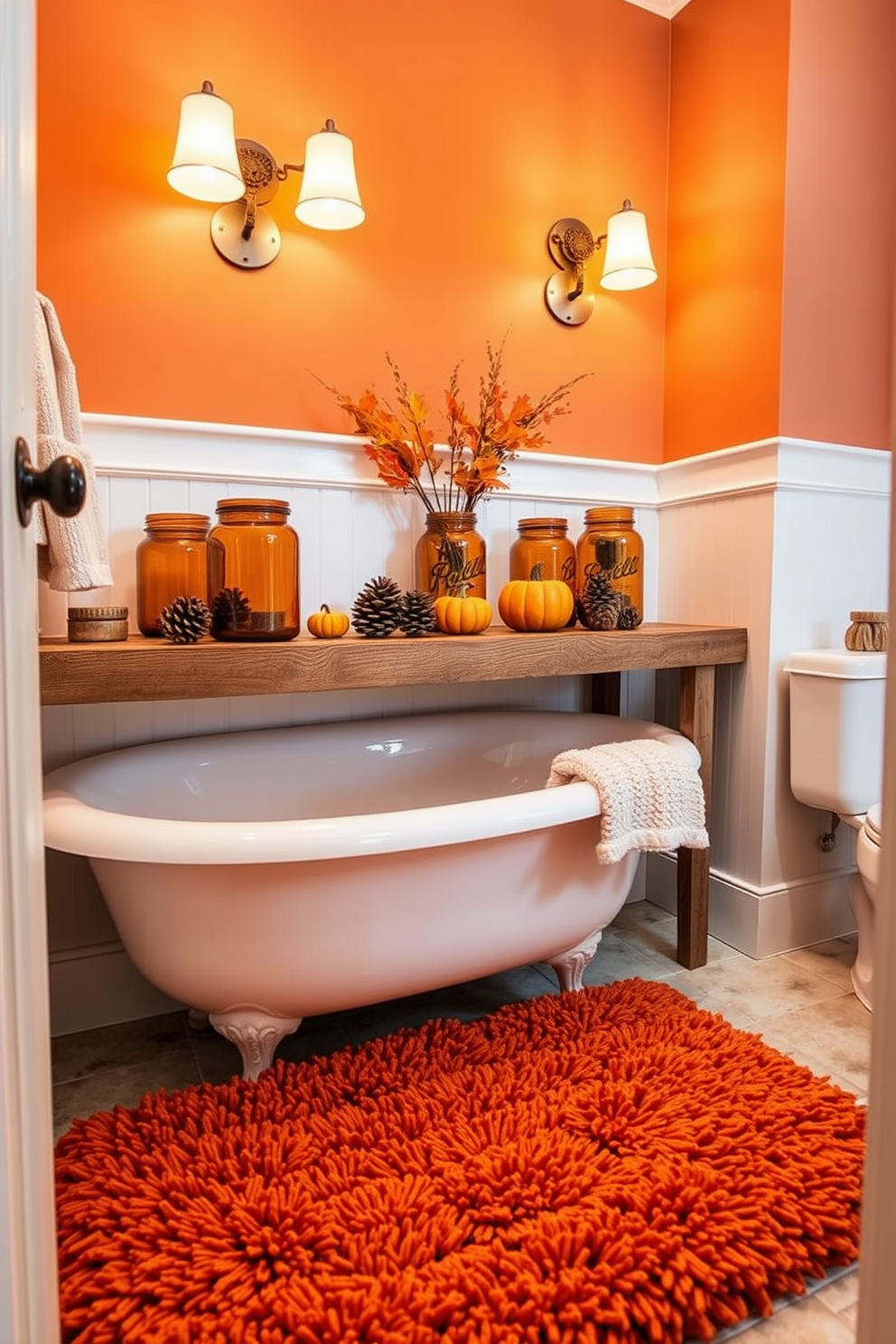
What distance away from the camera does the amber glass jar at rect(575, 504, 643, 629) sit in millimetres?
1994

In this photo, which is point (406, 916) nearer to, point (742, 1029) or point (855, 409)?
point (742, 1029)

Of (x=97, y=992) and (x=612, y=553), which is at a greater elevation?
(x=612, y=553)

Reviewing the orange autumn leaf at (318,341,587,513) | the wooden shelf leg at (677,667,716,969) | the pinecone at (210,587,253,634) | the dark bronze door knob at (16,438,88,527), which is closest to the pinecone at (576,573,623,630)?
the wooden shelf leg at (677,667,716,969)

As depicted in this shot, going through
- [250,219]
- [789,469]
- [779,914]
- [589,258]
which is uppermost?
[589,258]

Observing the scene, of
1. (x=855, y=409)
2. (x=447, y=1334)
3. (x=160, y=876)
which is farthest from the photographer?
(x=855, y=409)

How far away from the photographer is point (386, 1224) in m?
1.02

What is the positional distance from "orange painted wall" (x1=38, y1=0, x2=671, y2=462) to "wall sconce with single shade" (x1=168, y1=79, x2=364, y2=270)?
0.13 feet

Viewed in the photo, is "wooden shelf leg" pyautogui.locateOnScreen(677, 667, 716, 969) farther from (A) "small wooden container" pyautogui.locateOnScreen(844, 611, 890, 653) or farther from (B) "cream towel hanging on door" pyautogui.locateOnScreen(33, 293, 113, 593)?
(B) "cream towel hanging on door" pyautogui.locateOnScreen(33, 293, 113, 593)

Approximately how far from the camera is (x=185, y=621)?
1.42m

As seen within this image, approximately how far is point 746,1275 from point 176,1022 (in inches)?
45.3

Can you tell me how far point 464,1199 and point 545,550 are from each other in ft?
4.49

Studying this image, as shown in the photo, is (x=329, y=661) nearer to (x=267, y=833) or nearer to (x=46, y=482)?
(x=267, y=833)

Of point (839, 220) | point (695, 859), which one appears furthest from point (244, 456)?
point (839, 220)

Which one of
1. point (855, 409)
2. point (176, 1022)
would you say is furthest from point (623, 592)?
point (176, 1022)
